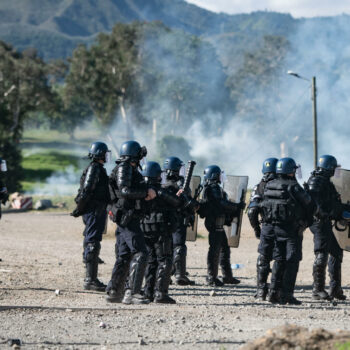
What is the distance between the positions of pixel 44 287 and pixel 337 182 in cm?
415

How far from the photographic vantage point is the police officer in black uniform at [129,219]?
7984mm

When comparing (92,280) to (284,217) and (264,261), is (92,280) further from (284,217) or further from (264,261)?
(284,217)

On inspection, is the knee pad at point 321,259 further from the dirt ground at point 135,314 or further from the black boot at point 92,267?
the black boot at point 92,267

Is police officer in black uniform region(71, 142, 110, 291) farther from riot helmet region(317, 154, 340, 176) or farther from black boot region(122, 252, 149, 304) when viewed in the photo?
riot helmet region(317, 154, 340, 176)

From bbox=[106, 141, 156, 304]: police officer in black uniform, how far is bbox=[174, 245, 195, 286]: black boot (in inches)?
89.7

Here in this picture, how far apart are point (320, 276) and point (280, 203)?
1323 millimetres

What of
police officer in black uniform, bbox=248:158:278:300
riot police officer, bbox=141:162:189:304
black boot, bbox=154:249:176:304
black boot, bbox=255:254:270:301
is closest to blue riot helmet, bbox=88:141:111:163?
riot police officer, bbox=141:162:189:304

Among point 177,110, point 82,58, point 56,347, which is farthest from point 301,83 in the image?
point 56,347

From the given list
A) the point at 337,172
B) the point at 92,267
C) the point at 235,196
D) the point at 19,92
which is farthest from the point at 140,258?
the point at 19,92

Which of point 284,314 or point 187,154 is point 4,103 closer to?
point 187,154

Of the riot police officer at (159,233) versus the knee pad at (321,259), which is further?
the knee pad at (321,259)

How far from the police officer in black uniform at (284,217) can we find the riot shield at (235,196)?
2.12 meters

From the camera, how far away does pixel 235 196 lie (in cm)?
1094

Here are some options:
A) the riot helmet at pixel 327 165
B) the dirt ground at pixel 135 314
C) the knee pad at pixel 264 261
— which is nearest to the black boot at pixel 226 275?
the dirt ground at pixel 135 314
